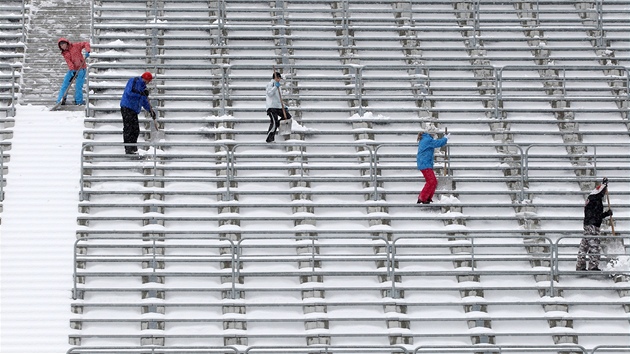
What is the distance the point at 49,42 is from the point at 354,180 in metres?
7.52

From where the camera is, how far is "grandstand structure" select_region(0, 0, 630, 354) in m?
21.4

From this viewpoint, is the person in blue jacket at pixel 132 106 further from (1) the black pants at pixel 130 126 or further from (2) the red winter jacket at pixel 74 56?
(2) the red winter jacket at pixel 74 56

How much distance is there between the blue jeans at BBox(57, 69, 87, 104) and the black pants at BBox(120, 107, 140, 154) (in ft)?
5.99


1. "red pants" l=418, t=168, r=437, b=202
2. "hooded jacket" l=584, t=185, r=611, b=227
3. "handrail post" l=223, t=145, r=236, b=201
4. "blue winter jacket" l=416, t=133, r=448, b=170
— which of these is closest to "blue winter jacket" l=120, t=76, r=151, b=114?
"handrail post" l=223, t=145, r=236, b=201

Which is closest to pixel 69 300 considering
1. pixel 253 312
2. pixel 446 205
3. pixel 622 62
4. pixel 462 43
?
pixel 253 312

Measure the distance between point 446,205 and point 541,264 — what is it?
75.6 inches

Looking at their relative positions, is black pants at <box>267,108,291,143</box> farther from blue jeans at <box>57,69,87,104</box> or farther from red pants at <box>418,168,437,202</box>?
blue jeans at <box>57,69,87,104</box>

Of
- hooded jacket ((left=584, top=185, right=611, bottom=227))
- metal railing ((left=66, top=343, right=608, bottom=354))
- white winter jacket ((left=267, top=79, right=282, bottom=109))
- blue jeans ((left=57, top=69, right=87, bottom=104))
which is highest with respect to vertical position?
blue jeans ((left=57, top=69, right=87, bottom=104))

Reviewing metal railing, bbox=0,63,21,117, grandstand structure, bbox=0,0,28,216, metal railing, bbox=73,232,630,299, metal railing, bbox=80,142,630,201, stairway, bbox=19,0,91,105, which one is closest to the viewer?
metal railing, bbox=73,232,630,299

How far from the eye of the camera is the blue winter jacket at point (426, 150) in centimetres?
2317

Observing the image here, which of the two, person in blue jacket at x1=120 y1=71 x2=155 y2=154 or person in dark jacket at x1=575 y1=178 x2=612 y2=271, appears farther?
person in blue jacket at x1=120 y1=71 x2=155 y2=154

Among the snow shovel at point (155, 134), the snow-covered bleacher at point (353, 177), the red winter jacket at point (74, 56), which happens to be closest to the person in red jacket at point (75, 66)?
the red winter jacket at point (74, 56)

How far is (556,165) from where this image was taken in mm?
24688

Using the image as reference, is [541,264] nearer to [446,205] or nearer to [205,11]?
[446,205]
